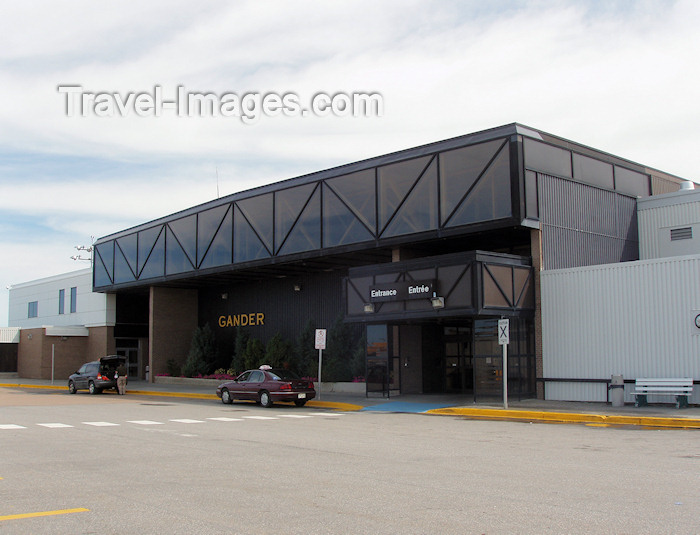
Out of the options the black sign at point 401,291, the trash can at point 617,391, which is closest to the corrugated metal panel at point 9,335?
the black sign at point 401,291

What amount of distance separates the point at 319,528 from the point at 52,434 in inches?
435

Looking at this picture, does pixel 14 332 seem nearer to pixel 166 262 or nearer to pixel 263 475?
pixel 166 262

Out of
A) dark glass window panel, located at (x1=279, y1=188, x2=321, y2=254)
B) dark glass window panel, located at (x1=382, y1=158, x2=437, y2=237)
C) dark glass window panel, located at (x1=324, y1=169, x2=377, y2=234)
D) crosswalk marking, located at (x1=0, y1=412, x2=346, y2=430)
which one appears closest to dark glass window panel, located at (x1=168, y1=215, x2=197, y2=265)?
dark glass window panel, located at (x1=279, y1=188, x2=321, y2=254)

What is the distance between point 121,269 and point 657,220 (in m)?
30.5

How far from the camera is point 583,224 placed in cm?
2645

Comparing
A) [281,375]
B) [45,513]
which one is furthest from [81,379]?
[45,513]

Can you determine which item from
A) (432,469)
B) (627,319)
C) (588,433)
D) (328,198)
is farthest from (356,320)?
(432,469)

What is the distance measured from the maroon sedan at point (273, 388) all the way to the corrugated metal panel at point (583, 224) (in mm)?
9317

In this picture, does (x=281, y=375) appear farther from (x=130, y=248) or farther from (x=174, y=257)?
(x=130, y=248)

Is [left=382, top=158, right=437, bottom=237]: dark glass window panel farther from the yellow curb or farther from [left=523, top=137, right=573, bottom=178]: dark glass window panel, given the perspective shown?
the yellow curb

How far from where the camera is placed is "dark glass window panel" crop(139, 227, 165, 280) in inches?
1606

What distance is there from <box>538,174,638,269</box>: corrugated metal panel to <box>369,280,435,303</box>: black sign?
169 inches

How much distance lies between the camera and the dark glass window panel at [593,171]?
26.6 metres

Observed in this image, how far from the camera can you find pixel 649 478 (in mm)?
9977
